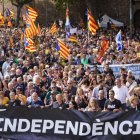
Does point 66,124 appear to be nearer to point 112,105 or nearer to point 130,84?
point 112,105

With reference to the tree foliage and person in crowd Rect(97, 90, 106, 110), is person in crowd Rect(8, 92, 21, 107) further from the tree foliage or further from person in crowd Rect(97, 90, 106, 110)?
the tree foliage

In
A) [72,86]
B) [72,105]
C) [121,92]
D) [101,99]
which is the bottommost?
[72,105]

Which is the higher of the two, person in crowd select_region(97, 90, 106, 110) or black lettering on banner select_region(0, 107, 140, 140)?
Answer: person in crowd select_region(97, 90, 106, 110)

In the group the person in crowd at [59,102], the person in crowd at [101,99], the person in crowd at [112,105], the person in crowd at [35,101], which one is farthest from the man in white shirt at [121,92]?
the person in crowd at [35,101]

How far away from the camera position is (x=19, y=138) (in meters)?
12.0

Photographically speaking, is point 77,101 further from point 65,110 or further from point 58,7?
point 58,7

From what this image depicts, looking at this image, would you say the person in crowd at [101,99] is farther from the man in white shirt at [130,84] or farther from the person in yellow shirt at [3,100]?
the person in yellow shirt at [3,100]

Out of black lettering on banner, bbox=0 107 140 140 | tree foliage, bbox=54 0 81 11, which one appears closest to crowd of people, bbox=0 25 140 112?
black lettering on banner, bbox=0 107 140 140

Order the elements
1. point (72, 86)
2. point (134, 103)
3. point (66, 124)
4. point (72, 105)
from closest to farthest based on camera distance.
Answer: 1. point (66, 124)
2. point (134, 103)
3. point (72, 105)
4. point (72, 86)

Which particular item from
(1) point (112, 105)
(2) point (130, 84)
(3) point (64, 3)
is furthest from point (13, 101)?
(3) point (64, 3)

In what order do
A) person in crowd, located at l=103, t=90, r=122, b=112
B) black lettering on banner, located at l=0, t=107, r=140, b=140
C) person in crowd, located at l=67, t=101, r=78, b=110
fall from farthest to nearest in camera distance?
person in crowd, located at l=67, t=101, r=78, b=110, person in crowd, located at l=103, t=90, r=122, b=112, black lettering on banner, located at l=0, t=107, r=140, b=140

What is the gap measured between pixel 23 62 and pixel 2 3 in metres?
38.5

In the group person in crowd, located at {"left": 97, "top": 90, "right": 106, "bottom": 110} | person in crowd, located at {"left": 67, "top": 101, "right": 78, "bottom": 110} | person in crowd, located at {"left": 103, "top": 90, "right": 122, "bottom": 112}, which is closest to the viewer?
person in crowd, located at {"left": 103, "top": 90, "right": 122, "bottom": 112}

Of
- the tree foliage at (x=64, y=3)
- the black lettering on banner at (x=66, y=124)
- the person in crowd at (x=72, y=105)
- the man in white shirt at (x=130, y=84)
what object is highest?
the tree foliage at (x=64, y=3)
